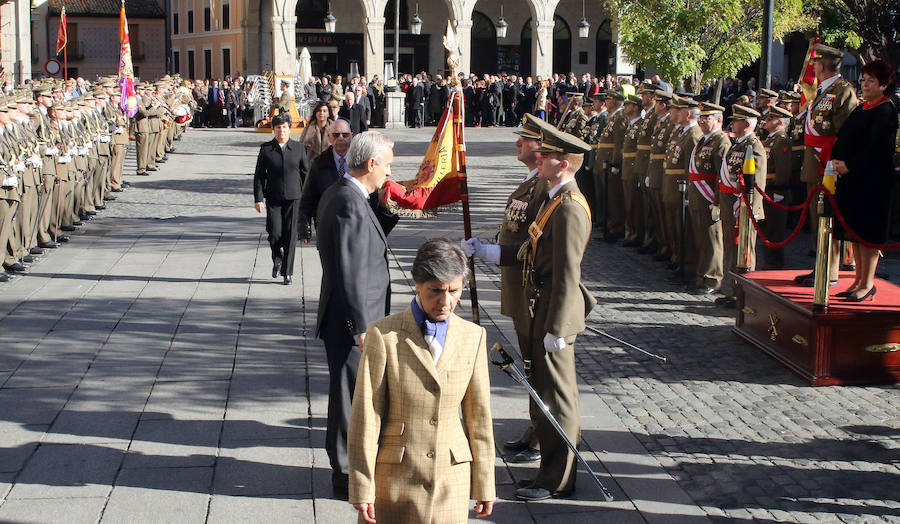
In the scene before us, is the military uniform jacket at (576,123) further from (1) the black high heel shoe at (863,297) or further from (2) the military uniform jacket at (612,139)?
(1) the black high heel shoe at (863,297)

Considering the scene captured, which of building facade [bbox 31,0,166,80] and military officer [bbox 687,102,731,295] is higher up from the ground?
building facade [bbox 31,0,166,80]

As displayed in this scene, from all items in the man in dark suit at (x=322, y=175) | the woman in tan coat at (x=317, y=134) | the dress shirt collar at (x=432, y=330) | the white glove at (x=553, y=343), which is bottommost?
the white glove at (x=553, y=343)

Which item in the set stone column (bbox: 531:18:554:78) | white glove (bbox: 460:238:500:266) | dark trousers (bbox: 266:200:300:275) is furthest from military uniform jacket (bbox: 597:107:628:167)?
stone column (bbox: 531:18:554:78)

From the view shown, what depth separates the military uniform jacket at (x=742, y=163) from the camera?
10045 millimetres

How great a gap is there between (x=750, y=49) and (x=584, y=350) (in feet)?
36.9

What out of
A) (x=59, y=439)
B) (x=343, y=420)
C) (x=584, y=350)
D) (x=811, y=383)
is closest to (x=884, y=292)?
(x=811, y=383)

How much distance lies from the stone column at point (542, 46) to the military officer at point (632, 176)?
111ft

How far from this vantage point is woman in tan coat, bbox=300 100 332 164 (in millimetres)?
12266

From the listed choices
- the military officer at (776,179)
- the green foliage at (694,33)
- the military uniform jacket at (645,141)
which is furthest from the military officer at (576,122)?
the military officer at (776,179)

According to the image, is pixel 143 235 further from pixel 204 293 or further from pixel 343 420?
pixel 343 420

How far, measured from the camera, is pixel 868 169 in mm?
8367

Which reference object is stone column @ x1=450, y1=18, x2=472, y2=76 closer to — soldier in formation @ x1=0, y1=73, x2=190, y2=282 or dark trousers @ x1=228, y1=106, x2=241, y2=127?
dark trousers @ x1=228, y1=106, x2=241, y2=127

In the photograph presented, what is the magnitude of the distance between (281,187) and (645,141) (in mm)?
4742

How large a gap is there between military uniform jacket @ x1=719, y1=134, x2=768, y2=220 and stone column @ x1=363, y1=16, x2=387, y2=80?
117ft
